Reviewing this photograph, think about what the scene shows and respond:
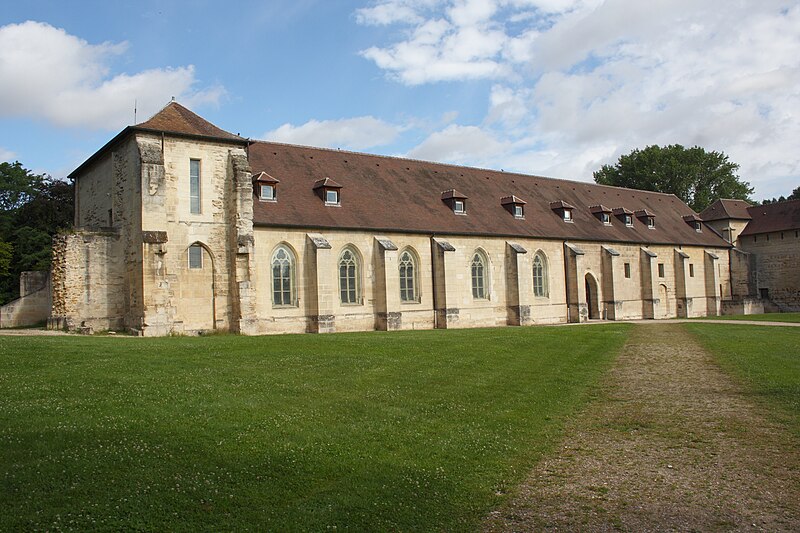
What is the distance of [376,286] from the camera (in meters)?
31.5

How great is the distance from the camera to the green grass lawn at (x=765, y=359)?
1295 centimetres

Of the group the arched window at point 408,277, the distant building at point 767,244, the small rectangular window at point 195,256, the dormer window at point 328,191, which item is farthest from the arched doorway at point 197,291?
the distant building at point 767,244

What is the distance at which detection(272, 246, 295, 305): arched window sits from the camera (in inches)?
1133

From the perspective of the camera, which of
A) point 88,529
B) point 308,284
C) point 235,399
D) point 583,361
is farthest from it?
point 308,284

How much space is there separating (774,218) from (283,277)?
4232cm

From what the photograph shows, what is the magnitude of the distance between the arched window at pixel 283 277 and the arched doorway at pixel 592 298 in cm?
2069

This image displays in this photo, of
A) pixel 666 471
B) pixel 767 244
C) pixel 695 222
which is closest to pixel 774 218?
pixel 767 244

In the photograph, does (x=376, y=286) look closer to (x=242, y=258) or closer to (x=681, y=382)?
(x=242, y=258)

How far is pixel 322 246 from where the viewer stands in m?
29.0

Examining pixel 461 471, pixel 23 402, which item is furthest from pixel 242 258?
pixel 461 471

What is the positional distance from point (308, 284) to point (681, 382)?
17571mm

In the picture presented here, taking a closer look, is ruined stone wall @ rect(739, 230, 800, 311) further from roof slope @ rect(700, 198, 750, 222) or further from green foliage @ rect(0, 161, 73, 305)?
green foliage @ rect(0, 161, 73, 305)

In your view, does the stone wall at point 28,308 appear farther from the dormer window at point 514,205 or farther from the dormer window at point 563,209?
the dormer window at point 563,209

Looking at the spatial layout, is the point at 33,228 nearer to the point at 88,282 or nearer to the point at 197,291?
the point at 88,282
